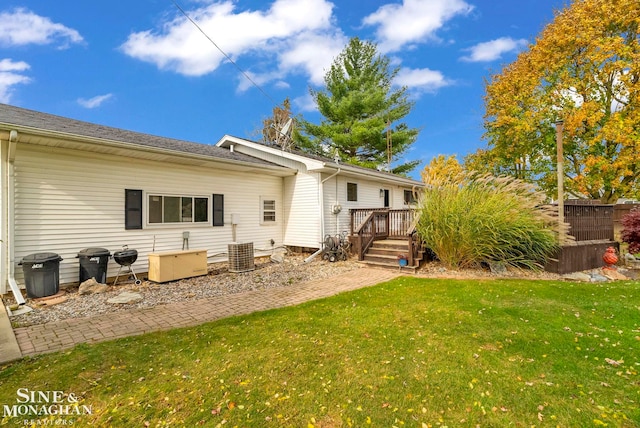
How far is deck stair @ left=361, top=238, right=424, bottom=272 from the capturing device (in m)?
8.44

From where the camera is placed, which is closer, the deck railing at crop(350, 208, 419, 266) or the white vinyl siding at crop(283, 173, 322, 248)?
the deck railing at crop(350, 208, 419, 266)

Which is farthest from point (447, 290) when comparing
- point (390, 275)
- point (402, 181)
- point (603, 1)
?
point (603, 1)

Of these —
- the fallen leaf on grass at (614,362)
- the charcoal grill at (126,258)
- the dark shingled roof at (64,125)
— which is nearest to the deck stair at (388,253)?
the fallen leaf on grass at (614,362)

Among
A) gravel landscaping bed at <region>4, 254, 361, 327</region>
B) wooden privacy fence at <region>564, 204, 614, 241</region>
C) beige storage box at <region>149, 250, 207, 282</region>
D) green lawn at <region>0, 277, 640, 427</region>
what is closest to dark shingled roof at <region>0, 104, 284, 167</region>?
beige storage box at <region>149, 250, 207, 282</region>

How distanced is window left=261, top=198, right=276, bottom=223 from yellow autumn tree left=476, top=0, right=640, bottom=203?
11567 millimetres

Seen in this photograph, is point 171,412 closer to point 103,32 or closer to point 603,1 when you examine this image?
point 103,32

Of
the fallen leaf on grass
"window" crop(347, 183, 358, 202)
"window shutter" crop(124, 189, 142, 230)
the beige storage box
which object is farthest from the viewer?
"window" crop(347, 183, 358, 202)

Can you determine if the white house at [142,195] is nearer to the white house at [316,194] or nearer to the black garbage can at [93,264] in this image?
the white house at [316,194]

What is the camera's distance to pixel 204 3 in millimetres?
7824

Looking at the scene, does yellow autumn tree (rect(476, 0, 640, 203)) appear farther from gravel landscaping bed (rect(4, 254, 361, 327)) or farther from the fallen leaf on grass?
the fallen leaf on grass

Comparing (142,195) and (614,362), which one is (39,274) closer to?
(142,195)

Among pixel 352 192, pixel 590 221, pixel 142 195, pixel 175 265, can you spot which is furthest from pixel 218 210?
pixel 590 221

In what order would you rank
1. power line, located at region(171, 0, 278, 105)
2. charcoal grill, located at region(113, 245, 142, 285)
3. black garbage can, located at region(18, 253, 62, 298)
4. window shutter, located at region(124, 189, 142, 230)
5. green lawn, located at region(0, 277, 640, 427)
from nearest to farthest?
green lawn, located at region(0, 277, 640, 427) → black garbage can, located at region(18, 253, 62, 298) → charcoal grill, located at region(113, 245, 142, 285) → window shutter, located at region(124, 189, 142, 230) → power line, located at region(171, 0, 278, 105)

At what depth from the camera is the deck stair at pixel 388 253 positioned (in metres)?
8.44
